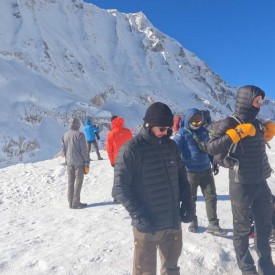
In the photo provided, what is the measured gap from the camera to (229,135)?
3.69 meters

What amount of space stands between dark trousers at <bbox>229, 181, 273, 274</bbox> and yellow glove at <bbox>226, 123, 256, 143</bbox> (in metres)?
0.56

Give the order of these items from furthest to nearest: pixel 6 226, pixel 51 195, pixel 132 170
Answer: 1. pixel 51 195
2. pixel 6 226
3. pixel 132 170

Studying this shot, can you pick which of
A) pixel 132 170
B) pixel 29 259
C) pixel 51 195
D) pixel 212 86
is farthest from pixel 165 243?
pixel 212 86

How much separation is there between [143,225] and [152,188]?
0.35m

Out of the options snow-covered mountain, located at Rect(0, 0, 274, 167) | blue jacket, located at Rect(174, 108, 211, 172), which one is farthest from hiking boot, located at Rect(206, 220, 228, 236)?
snow-covered mountain, located at Rect(0, 0, 274, 167)

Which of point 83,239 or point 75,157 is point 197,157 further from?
point 75,157

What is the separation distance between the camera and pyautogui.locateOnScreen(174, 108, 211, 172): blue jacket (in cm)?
523

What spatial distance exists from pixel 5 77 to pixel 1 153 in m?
10.9

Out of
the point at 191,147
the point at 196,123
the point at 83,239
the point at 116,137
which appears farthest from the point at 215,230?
the point at 116,137

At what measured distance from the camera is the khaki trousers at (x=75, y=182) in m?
7.91

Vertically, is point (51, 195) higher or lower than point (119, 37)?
lower

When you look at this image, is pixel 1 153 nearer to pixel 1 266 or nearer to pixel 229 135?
pixel 1 266

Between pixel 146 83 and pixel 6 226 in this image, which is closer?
pixel 6 226

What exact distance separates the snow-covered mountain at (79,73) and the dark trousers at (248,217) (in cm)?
2831
